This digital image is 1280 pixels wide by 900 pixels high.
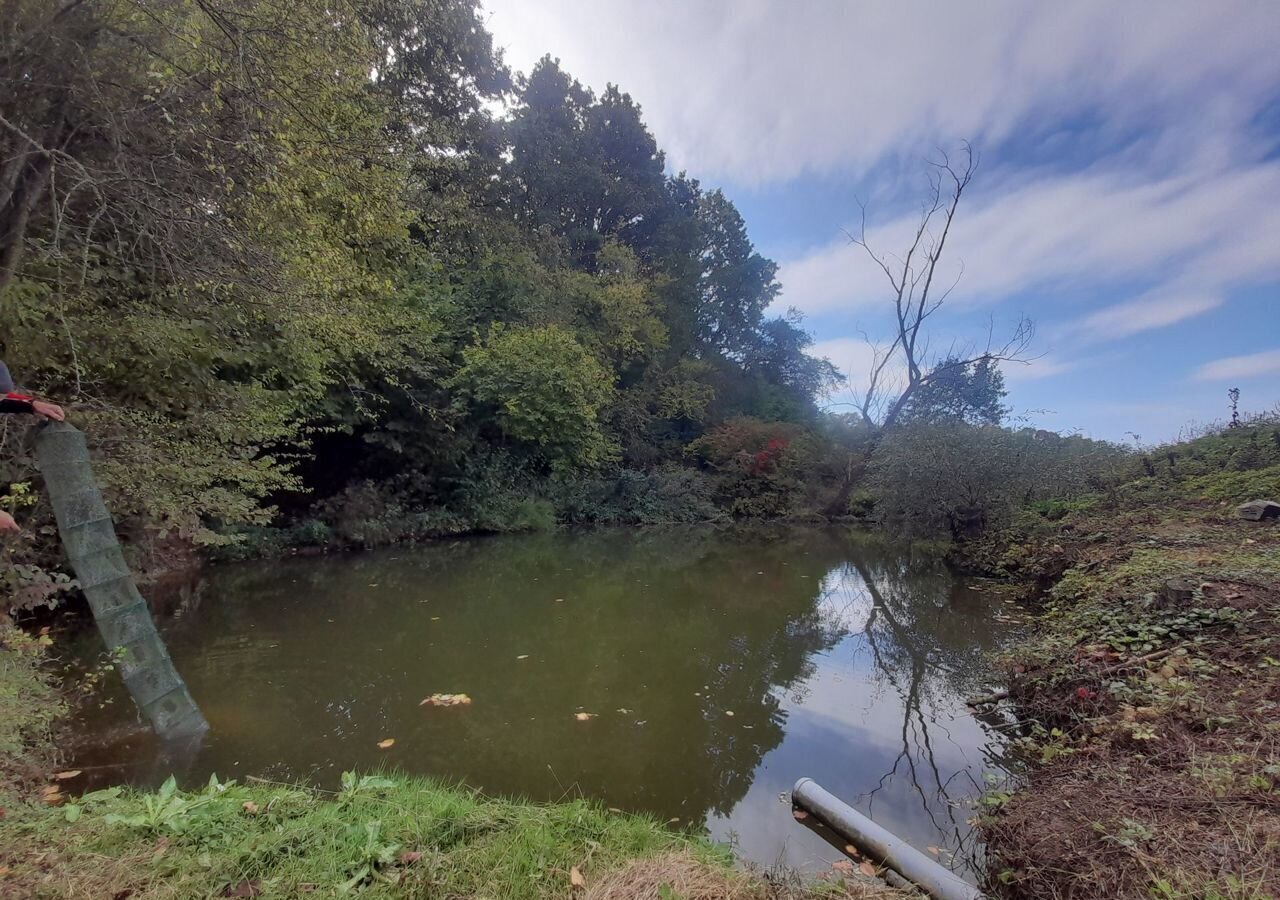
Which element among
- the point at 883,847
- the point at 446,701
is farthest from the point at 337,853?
the point at 446,701

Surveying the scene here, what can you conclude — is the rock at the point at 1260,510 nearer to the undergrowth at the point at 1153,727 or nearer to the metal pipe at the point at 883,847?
the undergrowth at the point at 1153,727

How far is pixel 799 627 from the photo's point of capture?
304 inches

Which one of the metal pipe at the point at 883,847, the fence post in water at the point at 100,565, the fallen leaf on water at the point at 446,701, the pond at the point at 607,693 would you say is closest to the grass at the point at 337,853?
the metal pipe at the point at 883,847

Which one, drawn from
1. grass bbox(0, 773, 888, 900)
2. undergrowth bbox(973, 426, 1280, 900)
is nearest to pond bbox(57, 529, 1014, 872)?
undergrowth bbox(973, 426, 1280, 900)

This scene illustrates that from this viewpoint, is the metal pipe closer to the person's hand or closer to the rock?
the person's hand

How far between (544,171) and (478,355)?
466 inches

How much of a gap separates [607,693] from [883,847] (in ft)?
9.25

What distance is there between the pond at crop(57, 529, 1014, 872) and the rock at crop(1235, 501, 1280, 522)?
2.90 metres

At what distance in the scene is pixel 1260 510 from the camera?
7105 millimetres

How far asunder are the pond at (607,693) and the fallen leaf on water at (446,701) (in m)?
0.08

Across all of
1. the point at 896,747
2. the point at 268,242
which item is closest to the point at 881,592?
the point at 896,747

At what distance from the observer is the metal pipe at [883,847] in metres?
2.55

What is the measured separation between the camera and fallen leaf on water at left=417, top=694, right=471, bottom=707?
196 inches

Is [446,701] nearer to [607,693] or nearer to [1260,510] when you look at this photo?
[607,693]
